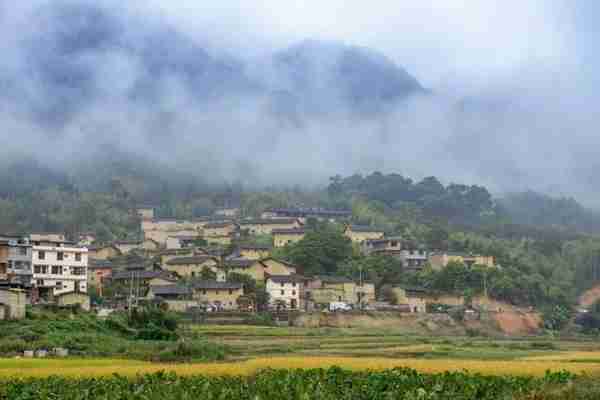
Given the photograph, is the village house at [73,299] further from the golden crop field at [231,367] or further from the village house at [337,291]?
the village house at [337,291]

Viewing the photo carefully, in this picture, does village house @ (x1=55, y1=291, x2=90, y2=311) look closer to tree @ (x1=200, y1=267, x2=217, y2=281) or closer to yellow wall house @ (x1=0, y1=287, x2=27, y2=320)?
yellow wall house @ (x1=0, y1=287, x2=27, y2=320)

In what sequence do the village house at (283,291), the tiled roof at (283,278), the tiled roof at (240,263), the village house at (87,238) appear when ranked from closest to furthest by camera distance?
the village house at (283,291), the tiled roof at (283,278), the tiled roof at (240,263), the village house at (87,238)

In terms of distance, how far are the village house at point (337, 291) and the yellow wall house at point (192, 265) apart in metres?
8.01

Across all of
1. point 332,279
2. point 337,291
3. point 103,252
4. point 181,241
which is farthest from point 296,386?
point 181,241

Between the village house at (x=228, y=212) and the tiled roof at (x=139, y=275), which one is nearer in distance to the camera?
the tiled roof at (x=139, y=275)

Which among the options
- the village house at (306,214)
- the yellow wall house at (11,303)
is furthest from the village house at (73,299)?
the village house at (306,214)

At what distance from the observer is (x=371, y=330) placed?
63281 mm

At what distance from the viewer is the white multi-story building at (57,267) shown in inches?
2346

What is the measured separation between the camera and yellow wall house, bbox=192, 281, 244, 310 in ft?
221

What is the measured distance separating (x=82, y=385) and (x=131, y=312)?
24.6 metres

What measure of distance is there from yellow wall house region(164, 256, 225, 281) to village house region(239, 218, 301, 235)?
66.8 ft

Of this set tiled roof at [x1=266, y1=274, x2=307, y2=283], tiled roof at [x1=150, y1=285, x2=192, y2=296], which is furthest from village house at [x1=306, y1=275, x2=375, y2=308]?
tiled roof at [x1=150, y1=285, x2=192, y2=296]

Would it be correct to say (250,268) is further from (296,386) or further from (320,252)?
(296,386)

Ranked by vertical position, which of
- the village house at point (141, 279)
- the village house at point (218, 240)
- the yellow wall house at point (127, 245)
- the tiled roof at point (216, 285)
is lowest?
the tiled roof at point (216, 285)
